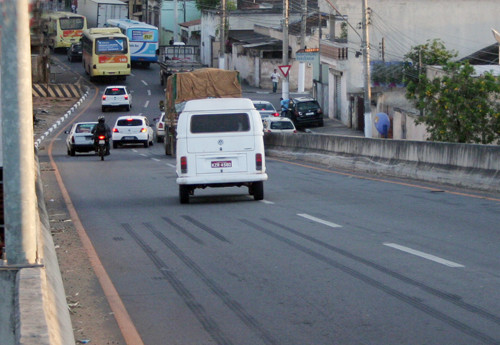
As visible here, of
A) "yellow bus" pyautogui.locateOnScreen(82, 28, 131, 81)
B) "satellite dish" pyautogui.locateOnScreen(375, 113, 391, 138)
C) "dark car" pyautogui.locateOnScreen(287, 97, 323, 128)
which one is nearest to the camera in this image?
"satellite dish" pyautogui.locateOnScreen(375, 113, 391, 138)

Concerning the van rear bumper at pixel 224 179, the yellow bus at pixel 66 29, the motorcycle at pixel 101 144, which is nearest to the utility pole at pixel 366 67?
the motorcycle at pixel 101 144

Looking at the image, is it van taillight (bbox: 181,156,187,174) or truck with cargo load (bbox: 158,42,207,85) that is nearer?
van taillight (bbox: 181,156,187,174)

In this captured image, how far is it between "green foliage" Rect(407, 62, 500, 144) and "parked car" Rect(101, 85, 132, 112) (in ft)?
112

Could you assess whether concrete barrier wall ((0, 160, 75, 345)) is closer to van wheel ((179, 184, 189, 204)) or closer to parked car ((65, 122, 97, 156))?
van wheel ((179, 184, 189, 204))

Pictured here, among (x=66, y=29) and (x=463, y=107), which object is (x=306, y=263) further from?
(x=66, y=29)

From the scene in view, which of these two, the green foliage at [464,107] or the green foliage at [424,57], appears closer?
the green foliage at [464,107]

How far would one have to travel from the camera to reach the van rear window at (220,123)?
19.4 meters

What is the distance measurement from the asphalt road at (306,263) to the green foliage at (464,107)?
40.2ft

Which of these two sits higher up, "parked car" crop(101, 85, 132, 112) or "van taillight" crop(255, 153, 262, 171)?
"parked car" crop(101, 85, 132, 112)

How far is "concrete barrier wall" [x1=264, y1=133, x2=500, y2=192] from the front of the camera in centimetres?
2059

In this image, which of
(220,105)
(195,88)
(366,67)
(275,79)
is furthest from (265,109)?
(220,105)

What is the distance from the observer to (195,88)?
37.6 meters

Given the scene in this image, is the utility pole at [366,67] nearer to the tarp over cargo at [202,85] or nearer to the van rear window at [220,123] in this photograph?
the tarp over cargo at [202,85]

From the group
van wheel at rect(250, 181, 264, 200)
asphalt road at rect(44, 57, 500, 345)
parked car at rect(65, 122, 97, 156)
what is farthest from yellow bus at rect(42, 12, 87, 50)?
asphalt road at rect(44, 57, 500, 345)
